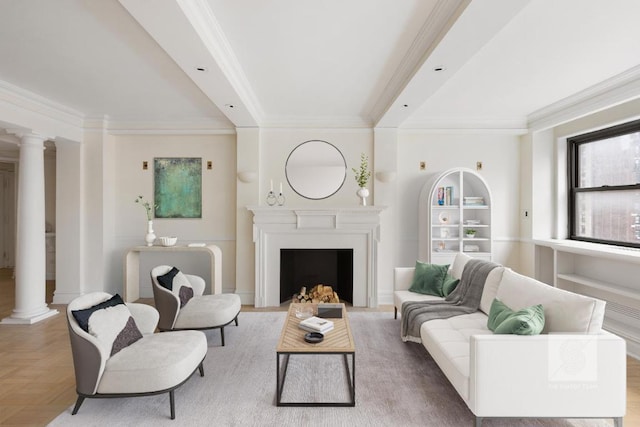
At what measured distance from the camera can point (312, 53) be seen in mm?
2939

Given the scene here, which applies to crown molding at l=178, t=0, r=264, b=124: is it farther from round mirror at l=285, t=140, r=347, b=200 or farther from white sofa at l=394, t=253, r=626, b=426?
white sofa at l=394, t=253, r=626, b=426

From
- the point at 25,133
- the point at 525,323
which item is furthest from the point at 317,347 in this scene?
the point at 25,133

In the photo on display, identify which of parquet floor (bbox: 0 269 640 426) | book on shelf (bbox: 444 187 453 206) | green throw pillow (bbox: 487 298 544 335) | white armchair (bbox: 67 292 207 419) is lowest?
parquet floor (bbox: 0 269 640 426)

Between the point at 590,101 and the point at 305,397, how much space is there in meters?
4.29

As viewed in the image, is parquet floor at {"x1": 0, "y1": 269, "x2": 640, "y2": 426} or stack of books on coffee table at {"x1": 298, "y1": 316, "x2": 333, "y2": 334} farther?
stack of books on coffee table at {"x1": 298, "y1": 316, "x2": 333, "y2": 334}

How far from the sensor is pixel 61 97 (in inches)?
161

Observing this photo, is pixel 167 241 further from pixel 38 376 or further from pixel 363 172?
pixel 363 172

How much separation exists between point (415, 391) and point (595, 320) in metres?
1.24

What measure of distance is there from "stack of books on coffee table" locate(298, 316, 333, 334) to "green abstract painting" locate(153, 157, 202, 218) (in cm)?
306

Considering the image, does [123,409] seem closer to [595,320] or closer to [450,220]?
[595,320]

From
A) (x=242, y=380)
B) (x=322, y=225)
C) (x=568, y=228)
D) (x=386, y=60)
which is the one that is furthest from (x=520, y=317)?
(x=568, y=228)

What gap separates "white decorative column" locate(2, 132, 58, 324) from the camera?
414 centimetres

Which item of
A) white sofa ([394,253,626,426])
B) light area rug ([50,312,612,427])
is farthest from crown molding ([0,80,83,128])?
white sofa ([394,253,626,426])

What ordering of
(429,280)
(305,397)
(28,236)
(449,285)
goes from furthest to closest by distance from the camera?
1. (28,236)
2. (429,280)
3. (449,285)
4. (305,397)
